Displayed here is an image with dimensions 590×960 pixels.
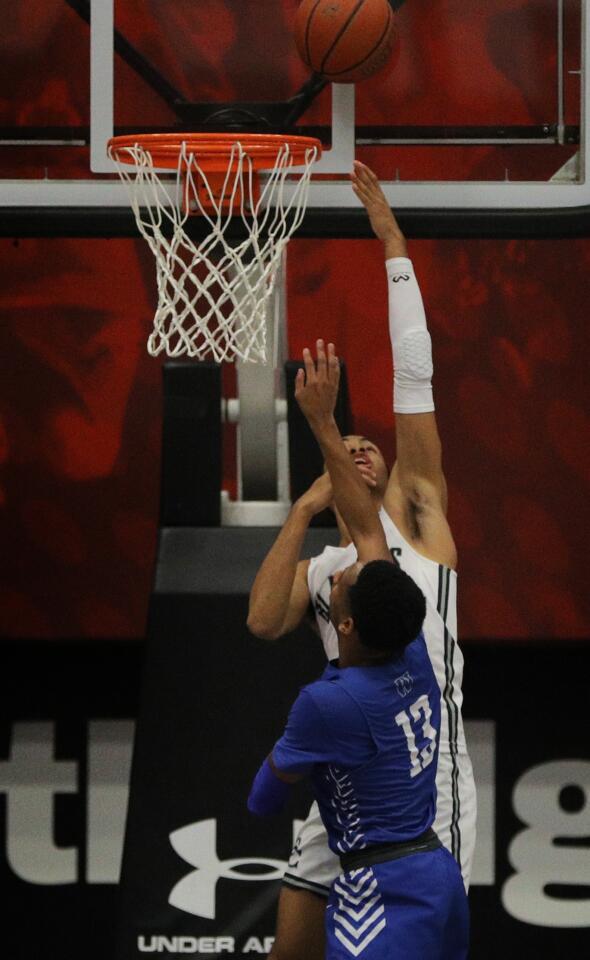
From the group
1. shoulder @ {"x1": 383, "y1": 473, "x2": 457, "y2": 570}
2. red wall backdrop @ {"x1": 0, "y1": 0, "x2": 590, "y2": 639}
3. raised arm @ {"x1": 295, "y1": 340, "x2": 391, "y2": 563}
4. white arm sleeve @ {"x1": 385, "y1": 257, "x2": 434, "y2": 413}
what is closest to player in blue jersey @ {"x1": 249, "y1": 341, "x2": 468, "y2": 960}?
raised arm @ {"x1": 295, "y1": 340, "x2": 391, "y2": 563}

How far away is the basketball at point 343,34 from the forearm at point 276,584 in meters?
1.30

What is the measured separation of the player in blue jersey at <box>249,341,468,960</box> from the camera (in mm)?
3572

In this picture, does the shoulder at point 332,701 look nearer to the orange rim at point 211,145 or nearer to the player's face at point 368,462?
the player's face at point 368,462

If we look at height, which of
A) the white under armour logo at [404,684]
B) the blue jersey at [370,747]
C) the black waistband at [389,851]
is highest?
the white under armour logo at [404,684]

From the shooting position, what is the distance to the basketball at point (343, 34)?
4.38 metres

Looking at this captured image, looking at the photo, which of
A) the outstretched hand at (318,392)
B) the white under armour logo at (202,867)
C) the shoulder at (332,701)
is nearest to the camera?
the shoulder at (332,701)

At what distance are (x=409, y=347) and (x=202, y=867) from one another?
1.92 meters

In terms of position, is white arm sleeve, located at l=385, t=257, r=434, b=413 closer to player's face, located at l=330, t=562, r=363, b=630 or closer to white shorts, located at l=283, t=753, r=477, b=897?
player's face, located at l=330, t=562, r=363, b=630

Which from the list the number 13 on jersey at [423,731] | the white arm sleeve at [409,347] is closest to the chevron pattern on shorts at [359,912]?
the number 13 on jersey at [423,731]

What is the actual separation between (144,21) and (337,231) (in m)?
1.15

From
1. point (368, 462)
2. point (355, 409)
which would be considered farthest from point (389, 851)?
point (355, 409)

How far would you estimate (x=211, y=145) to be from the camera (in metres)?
4.56

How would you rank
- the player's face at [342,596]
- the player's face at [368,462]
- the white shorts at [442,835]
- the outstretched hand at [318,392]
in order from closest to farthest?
the player's face at [342,596], the outstretched hand at [318,392], the white shorts at [442,835], the player's face at [368,462]

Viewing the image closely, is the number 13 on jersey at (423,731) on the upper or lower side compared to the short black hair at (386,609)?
lower
